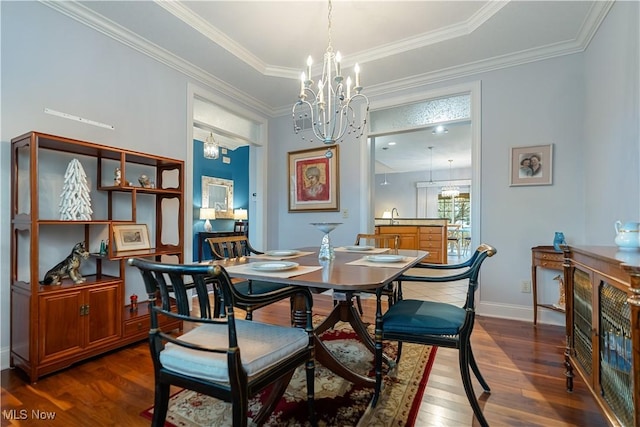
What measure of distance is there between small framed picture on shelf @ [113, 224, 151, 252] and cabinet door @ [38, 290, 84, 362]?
1.48 ft

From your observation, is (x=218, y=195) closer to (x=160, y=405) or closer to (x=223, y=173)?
(x=223, y=173)

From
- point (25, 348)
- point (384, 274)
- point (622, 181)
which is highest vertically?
point (622, 181)

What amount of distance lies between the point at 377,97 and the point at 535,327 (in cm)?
293

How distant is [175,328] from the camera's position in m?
2.70

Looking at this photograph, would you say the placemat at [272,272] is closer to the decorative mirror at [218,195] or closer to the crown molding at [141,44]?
the crown molding at [141,44]

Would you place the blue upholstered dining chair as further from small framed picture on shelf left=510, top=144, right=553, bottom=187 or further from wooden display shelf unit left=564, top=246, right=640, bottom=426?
small framed picture on shelf left=510, top=144, right=553, bottom=187

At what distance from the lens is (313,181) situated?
423cm

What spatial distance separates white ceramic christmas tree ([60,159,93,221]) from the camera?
83.7 inches

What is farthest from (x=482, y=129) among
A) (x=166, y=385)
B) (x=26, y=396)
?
(x=26, y=396)

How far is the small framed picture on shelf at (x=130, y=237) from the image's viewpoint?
2.38m

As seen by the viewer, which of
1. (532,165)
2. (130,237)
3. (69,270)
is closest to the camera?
(69,270)

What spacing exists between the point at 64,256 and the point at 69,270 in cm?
25

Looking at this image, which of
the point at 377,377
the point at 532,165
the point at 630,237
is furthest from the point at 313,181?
the point at 630,237

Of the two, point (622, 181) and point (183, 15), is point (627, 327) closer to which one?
point (622, 181)
